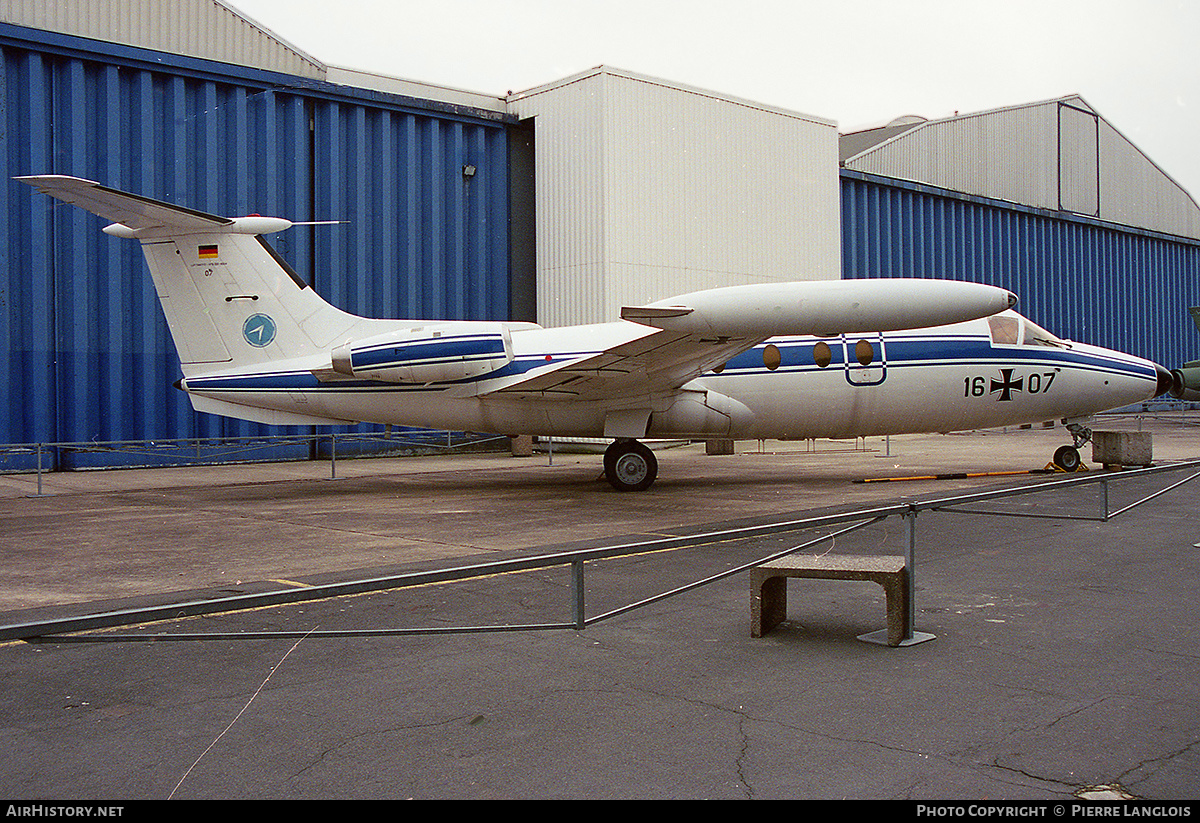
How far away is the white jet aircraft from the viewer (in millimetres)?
14234

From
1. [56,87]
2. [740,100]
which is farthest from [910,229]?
[56,87]

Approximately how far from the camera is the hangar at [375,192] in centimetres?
2181

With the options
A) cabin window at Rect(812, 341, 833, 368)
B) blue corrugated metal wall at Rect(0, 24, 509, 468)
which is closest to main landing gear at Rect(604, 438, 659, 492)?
cabin window at Rect(812, 341, 833, 368)

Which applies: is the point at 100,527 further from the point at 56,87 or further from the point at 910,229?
the point at 910,229

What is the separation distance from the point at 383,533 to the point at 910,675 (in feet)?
25.0

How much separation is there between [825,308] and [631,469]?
5035 mm

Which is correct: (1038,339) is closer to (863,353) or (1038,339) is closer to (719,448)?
(863,353)

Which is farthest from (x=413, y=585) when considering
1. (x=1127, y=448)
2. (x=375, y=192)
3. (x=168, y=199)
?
(x=375, y=192)

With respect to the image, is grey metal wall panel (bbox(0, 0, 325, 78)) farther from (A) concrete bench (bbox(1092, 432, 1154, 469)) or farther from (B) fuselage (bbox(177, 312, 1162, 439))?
(A) concrete bench (bbox(1092, 432, 1154, 469))

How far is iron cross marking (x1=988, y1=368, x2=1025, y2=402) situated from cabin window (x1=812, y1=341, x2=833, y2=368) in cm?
318

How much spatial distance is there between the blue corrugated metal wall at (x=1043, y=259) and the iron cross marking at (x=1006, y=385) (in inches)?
690

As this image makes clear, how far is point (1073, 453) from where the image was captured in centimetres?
1795

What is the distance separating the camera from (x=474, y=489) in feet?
56.5

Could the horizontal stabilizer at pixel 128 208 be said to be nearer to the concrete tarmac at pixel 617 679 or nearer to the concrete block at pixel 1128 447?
the concrete tarmac at pixel 617 679
